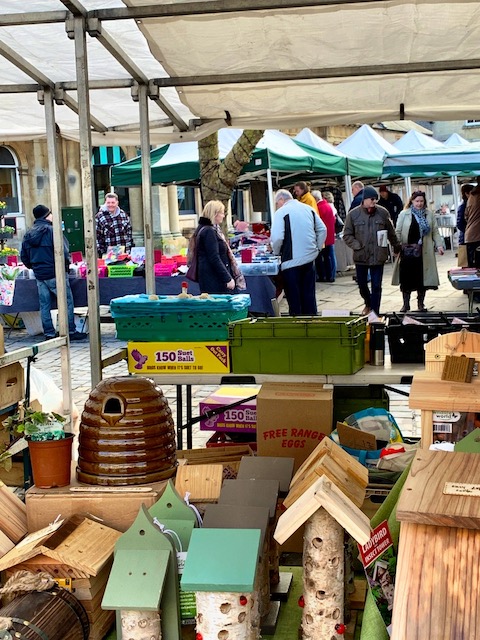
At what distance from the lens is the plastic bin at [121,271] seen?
11273mm

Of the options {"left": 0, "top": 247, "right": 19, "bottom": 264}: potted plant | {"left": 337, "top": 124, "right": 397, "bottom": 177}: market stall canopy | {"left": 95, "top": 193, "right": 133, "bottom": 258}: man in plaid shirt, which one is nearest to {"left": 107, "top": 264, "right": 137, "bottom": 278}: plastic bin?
{"left": 95, "top": 193, "right": 133, "bottom": 258}: man in plaid shirt

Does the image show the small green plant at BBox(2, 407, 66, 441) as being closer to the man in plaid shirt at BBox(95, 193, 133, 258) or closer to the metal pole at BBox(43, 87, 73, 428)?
the metal pole at BBox(43, 87, 73, 428)

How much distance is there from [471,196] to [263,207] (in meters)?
10.7

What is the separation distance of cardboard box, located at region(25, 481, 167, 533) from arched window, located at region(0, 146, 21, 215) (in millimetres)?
23148

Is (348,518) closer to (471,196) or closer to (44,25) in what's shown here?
(44,25)

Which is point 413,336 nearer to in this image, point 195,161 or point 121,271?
point 121,271

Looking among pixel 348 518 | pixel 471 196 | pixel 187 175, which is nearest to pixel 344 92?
pixel 348 518

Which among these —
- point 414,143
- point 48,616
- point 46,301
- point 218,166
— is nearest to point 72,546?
point 48,616

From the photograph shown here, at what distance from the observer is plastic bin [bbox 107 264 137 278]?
11.3 meters

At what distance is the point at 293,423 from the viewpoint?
434 centimetres

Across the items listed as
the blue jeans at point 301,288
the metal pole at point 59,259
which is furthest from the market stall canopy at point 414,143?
the metal pole at point 59,259

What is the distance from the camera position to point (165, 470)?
314cm

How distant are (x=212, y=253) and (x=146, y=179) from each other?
2.71 m

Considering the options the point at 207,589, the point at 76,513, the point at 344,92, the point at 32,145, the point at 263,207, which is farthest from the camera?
the point at 32,145
